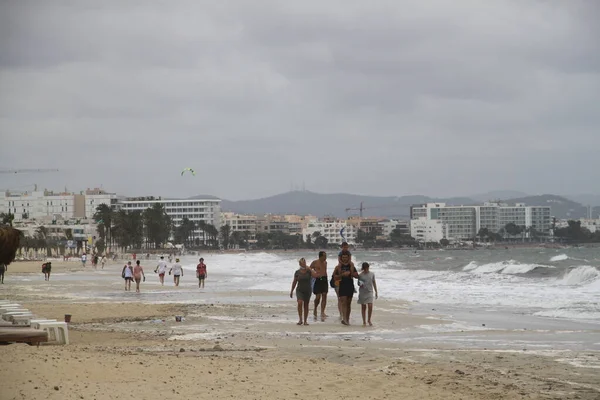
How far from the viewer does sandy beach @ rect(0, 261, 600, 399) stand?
8.52 m

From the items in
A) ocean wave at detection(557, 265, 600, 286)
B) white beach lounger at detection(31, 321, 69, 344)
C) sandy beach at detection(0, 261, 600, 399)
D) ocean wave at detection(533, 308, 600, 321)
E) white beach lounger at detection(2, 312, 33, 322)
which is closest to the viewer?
sandy beach at detection(0, 261, 600, 399)

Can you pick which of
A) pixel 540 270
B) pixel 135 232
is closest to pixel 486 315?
pixel 540 270

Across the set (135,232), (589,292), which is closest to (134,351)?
(589,292)

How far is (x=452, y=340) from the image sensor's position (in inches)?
552

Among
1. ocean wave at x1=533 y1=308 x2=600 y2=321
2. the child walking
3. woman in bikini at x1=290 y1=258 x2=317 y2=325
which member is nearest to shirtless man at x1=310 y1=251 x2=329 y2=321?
woman in bikini at x1=290 y1=258 x2=317 y2=325

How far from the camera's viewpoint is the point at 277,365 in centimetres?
1042

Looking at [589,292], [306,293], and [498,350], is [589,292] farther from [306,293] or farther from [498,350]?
[498,350]

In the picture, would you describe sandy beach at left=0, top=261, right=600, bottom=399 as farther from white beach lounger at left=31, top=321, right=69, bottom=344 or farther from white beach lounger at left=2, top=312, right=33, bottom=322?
white beach lounger at left=2, top=312, right=33, bottom=322

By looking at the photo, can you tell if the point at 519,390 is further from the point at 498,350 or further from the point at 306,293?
the point at 306,293

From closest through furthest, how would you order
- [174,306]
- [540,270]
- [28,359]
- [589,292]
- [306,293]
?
[28,359] < [306,293] < [174,306] < [589,292] < [540,270]

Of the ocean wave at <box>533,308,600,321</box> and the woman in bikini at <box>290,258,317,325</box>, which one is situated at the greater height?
the woman in bikini at <box>290,258,317,325</box>

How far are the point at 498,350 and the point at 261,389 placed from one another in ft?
16.9

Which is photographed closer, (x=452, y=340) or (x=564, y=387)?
(x=564, y=387)

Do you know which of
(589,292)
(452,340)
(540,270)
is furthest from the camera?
(540,270)
